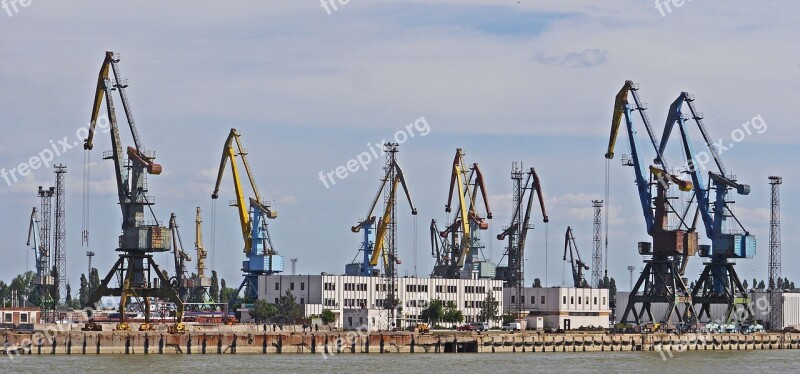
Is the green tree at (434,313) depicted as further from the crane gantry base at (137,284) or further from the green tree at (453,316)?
the crane gantry base at (137,284)

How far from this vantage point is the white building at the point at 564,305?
170m

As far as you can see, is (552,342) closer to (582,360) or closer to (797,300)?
(582,360)

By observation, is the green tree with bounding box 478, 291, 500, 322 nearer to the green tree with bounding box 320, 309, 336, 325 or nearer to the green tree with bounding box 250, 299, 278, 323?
the green tree with bounding box 320, 309, 336, 325

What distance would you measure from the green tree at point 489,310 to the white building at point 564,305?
11.1 feet

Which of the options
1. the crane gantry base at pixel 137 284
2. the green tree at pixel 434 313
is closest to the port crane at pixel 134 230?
the crane gantry base at pixel 137 284

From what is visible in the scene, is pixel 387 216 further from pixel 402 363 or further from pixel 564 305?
pixel 402 363

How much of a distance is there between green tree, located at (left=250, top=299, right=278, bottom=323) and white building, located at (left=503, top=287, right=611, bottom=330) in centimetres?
3052

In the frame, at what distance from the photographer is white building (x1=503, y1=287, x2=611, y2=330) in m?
170

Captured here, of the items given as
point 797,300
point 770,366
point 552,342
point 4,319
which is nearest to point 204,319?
point 4,319

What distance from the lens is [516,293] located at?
176m

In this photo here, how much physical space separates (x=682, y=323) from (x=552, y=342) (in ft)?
75.0

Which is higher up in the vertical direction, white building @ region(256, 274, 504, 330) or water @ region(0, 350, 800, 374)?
white building @ region(256, 274, 504, 330)

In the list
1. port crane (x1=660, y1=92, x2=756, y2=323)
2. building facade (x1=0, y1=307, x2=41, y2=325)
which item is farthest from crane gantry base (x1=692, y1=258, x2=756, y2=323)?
building facade (x1=0, y1=307, x2=41, y2=325)

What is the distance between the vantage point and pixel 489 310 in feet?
540
